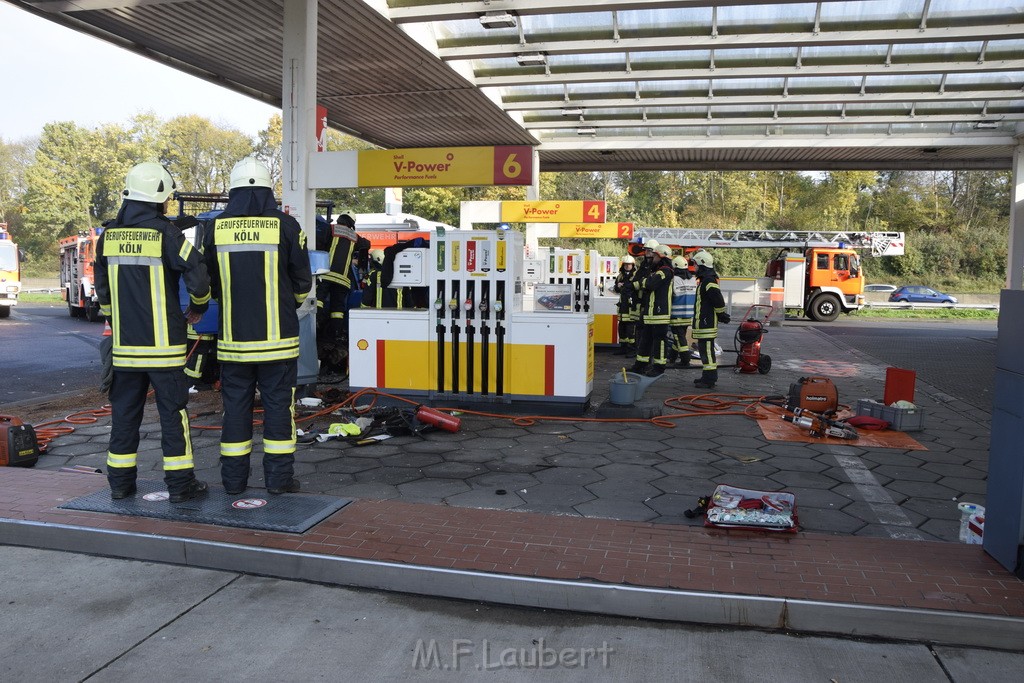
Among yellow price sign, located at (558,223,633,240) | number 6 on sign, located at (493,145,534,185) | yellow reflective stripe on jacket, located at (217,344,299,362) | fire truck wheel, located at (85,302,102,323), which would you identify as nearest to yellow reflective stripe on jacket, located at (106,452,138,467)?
yellow reflective stripe on jacket, located at (217,344,299,362)

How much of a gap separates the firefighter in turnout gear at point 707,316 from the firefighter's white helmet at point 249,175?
695cm

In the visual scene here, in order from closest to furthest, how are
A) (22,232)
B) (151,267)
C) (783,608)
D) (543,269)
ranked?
(783,608), (151,267), (543,269), (22,232)

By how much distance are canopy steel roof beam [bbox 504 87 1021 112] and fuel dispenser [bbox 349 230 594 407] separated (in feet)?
25.8

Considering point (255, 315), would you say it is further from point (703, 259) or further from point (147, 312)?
point (703, 259)

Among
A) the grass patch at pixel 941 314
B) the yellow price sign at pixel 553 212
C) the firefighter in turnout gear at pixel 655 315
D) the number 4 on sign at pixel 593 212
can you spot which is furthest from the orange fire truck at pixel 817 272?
the firefighter in turnout gear at pixel 655 315

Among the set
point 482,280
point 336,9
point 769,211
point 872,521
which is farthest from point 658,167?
point 769,211

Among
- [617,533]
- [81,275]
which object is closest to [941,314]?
[81,275]

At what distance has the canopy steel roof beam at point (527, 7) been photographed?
9617mm

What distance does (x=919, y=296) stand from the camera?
39.2 metres

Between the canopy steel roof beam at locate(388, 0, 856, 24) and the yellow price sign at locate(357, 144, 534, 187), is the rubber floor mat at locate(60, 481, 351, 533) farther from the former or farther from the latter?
the canopy steel roof beam at locate(388, 0, 856, 24)

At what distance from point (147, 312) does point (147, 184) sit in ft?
2.52

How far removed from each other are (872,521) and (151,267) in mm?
4678

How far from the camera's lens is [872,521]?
183 inches

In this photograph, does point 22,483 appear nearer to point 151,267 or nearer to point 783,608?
point 151,267
